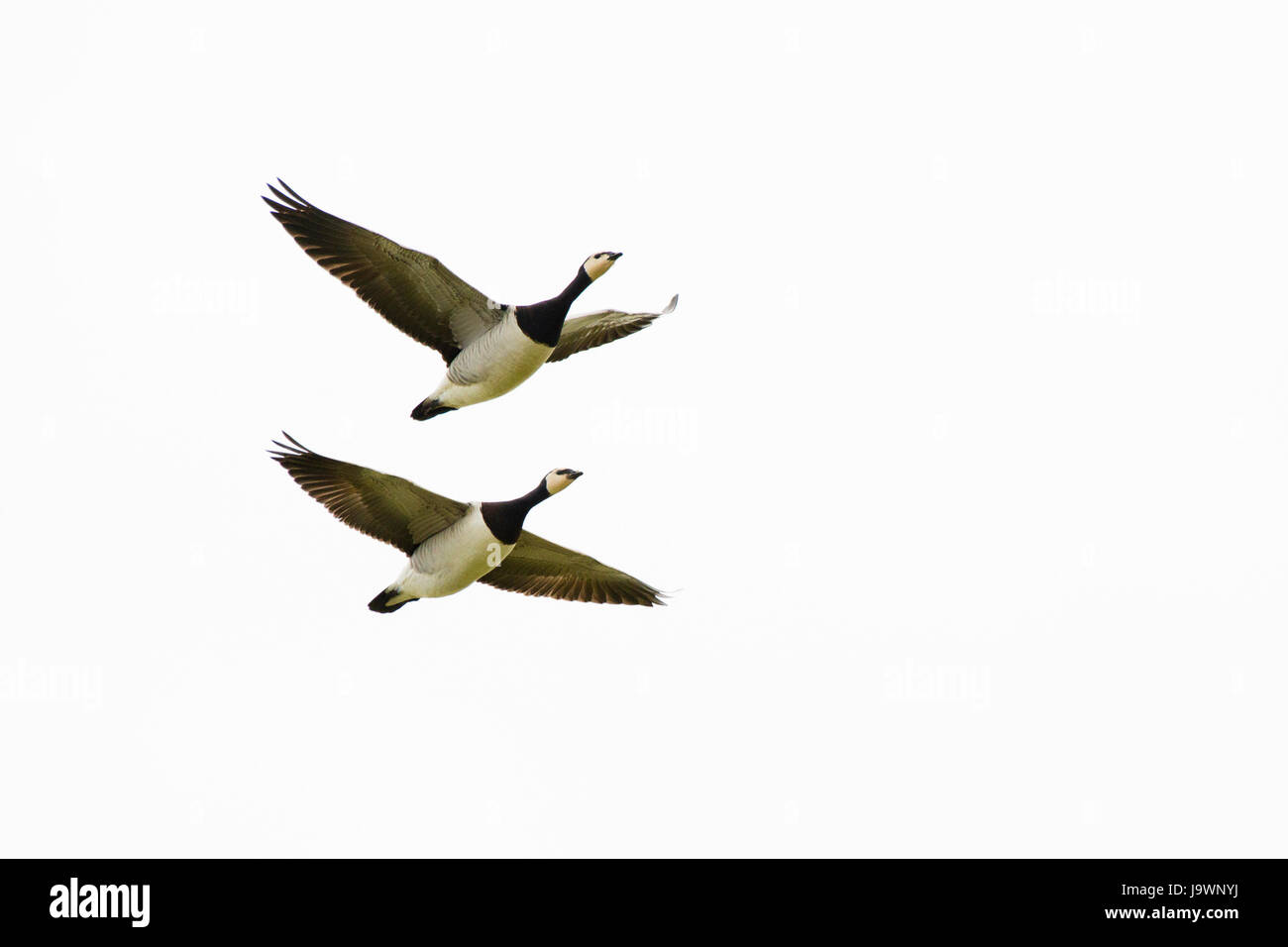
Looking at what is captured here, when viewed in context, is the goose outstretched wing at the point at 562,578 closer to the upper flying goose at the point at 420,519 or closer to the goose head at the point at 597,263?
the upper flying goose at the point at 420,519

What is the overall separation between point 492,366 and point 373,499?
1411 millimetres

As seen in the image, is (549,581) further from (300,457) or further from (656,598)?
(300,457)

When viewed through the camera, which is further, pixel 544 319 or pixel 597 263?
pixel 597 263

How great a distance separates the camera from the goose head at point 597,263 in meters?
15.1

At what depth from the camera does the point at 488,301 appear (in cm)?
1488

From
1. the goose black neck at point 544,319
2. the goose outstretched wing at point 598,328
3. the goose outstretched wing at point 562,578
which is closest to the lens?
the goose black neck at point 544,319

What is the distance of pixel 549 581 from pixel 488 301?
2541mm

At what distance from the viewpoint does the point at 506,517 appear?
14.4 metres

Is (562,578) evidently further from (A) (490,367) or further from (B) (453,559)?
(A) (490,367)

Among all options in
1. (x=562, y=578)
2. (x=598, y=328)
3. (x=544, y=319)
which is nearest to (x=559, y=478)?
(x=544, y=319)

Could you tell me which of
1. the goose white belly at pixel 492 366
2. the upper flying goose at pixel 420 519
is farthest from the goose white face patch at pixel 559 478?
the goose white belly at pixel 492 366

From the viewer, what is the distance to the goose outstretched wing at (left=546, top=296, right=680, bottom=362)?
1634 centimetres

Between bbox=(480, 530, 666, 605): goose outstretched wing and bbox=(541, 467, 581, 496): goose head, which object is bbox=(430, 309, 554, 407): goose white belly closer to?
bbox=(541, 467, 581, 496): goose head
